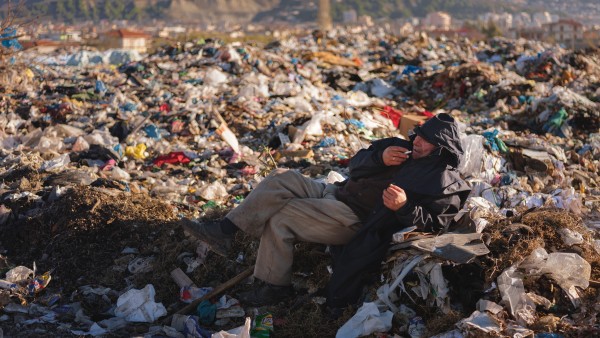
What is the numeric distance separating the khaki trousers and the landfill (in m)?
0.28

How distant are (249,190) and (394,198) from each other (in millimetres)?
3084

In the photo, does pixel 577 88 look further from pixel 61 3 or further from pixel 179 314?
pixel 61 3

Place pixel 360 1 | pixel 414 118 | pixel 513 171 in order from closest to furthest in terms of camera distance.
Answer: pixel 513 171, pixel 414 118, pixel 360 1

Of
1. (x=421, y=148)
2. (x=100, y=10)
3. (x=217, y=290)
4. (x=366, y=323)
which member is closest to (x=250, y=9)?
(x=100, y=10)

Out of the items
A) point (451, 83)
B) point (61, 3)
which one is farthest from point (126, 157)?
point (61, 3)

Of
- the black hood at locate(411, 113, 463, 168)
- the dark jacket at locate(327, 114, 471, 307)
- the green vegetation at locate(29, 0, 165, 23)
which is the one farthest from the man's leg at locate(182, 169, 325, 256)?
the green vegetation at locate(29, 0, 165, 23)

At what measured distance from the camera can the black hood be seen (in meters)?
3.56

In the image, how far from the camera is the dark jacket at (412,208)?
3518 millimetres

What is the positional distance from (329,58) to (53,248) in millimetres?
11313

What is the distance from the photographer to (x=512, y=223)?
3766 millimetres

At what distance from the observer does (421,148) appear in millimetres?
3650

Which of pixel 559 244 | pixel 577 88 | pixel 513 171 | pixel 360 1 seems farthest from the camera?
pixel 360 1

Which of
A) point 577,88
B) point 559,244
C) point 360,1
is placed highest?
point 559,244

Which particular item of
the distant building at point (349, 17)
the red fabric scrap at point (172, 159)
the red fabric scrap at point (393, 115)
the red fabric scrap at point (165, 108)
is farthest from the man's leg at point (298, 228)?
the distant building at point (349, 17)
